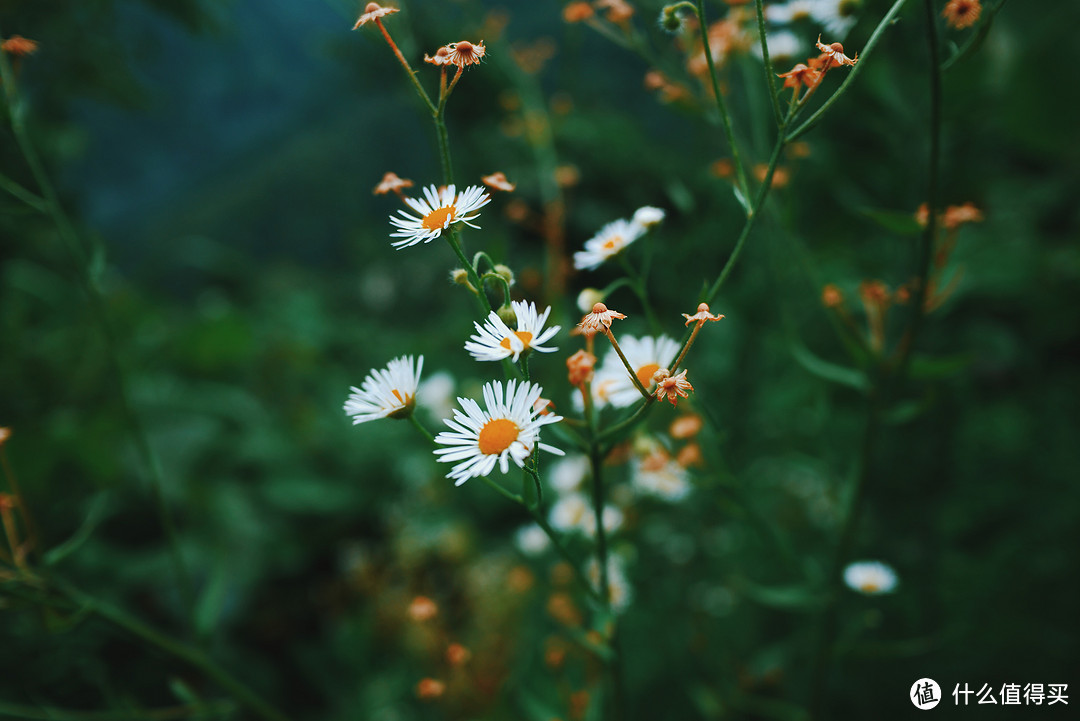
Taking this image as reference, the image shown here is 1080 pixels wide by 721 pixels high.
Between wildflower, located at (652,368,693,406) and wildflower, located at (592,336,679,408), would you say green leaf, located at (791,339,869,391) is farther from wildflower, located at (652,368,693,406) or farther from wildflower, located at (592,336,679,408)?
wildflower, located at (652,368,693,406)

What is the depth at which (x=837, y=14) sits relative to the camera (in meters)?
0.52

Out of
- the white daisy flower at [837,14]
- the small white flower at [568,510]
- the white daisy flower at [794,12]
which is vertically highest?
the white daisy flower at [794,12]

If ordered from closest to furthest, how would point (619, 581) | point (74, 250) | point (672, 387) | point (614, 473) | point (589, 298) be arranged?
point (672, 387)
point (589, 298)
point (74, 250)
point (619, 581)
point (614, 473)

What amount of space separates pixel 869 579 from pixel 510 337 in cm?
49

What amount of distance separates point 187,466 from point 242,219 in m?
1.31

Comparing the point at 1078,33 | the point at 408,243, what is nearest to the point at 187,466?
the point at 408,243

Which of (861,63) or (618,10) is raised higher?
(618,10)

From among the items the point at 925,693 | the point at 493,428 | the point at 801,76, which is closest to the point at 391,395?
the point at 493,428

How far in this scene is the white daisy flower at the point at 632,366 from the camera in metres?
0.44

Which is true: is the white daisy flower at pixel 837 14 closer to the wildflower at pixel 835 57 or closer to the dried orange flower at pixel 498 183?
the wildflower at pixel 835 57

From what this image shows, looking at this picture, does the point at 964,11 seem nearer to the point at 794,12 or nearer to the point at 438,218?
the point at 794,12

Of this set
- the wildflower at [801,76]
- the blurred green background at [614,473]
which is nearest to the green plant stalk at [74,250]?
the blurred green background at [614,473]

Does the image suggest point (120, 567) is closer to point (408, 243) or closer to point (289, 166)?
point (408, 243)

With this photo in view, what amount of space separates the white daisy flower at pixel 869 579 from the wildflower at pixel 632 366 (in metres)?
0.30
